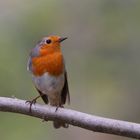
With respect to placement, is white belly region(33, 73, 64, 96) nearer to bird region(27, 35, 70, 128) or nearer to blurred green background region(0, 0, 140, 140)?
bird region(27, 35, 70, 128)

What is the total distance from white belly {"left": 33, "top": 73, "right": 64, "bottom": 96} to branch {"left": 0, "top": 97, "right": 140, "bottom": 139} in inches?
31.3

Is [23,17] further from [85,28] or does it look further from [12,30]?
[85,28]

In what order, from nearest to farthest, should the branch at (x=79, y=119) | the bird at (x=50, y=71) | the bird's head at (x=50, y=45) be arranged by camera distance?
the branch at (x=79, y=119)
the bird at (x=50, y=71)
the bird's head at (x=50, y=45)

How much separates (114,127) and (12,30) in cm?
403

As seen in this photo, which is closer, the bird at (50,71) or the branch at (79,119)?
the branch at (79,119)

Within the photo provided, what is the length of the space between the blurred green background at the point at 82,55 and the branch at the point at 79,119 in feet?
9.95

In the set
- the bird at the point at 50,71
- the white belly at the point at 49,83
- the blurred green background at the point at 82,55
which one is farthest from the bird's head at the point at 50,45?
the blurred green background at the point at 82,55

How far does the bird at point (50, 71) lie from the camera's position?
523 centimetres

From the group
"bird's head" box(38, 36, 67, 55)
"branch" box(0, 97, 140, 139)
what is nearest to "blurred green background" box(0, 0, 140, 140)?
"bird's head" box(38, 36, 67, 55)

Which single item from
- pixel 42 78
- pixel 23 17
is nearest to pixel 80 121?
pixel 42 78

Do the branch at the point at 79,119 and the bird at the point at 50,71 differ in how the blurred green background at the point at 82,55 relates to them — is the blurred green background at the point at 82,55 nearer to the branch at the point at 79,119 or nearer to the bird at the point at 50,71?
the bird at the point at 50,71

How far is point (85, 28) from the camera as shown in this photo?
8555mm

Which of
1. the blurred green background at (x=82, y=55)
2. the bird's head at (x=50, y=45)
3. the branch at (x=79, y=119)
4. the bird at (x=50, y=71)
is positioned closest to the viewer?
the branch at (x=79, y=119)

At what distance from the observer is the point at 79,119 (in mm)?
4109
